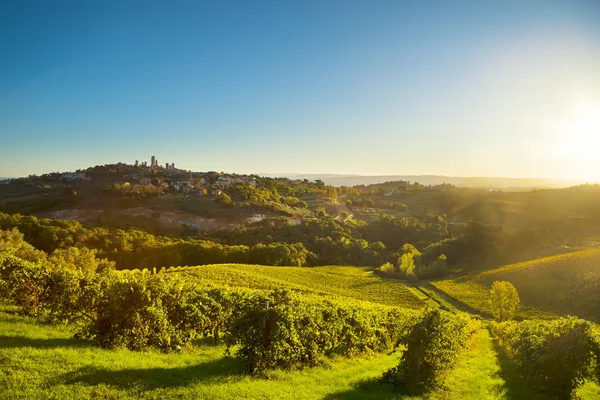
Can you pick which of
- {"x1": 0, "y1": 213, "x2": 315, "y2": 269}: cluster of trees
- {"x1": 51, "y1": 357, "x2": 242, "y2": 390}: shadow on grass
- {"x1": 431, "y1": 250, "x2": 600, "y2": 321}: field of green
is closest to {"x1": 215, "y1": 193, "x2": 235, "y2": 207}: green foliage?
{"x1": 0, "y1": 213, "x2": 315, "y2": 269}: cluster of trees

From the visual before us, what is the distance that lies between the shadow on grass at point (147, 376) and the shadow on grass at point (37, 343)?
2.48 m

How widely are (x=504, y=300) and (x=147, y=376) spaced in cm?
4950

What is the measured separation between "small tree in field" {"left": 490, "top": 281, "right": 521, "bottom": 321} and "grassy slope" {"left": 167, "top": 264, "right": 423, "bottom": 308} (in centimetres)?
1025

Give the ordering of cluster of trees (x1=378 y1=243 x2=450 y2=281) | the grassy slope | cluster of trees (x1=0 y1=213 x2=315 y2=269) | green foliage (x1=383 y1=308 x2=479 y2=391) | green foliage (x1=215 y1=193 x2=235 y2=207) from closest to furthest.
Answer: green foliage (x1=383 y1=308 x2=479 y2=391) → the grassy slope → cluster of trees (x1=0 y1=213 x2=315 y2=269) → cluster of trees (x1=378 y1=243 x2=450 y2=281) → green foliage (x1=215 y1=193 x2=235 y2=207)

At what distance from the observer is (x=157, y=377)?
36.5 feet

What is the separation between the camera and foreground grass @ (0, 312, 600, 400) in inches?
381

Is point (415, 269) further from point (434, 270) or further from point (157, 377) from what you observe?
point (157, 377)

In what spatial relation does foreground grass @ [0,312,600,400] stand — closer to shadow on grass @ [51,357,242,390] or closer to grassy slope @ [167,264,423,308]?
shadow on grass @ [51,357,242,390]

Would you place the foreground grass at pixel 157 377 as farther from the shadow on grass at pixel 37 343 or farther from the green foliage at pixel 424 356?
the green foliage at pixel 424 356

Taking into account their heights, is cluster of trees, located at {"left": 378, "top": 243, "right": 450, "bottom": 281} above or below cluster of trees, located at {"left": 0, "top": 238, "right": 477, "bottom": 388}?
below

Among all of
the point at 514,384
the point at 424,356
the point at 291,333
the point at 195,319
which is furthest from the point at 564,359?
the point at 195,319

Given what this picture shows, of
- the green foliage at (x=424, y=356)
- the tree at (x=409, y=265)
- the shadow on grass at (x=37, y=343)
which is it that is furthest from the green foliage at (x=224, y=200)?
the green foliage at (x=424, y=356)

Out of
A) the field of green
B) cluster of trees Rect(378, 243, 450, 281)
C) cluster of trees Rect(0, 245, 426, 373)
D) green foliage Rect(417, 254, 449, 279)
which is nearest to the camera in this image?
cluster of trees Rect(0, 245, 426, 373)

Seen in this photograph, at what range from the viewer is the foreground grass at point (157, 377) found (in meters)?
9.67
